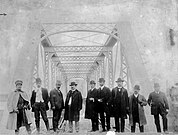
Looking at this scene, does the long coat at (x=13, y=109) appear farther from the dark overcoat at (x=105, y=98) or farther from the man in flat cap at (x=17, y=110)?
the dark overcoat at (x=105, y=98)

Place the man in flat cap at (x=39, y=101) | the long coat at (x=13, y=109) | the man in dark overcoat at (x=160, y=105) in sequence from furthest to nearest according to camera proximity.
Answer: the man in dark overcoat at (x=160, y=105)
the man in flat cap at (x=39, y=101)
the long coat at (x=13, y=109)

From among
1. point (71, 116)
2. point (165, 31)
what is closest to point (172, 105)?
point (165, 31)

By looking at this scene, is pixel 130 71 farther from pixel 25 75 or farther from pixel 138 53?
pixel 25 75

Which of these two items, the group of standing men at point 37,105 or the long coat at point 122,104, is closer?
the group of standing men at point 37,105

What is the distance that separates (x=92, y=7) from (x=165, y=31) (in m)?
3.15

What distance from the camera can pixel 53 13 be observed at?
11352 millimetres

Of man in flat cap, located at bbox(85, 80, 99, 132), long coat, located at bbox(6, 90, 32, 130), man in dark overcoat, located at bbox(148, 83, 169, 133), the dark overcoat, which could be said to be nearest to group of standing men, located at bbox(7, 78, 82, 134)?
long coat, located at bbox(6, 90, 32, 130)

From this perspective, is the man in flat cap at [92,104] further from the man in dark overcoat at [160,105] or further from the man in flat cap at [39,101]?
the man in dark overcoat at [160,105]

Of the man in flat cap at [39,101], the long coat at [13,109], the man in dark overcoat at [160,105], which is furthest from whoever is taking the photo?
the man in dark overcoat at [160,105]

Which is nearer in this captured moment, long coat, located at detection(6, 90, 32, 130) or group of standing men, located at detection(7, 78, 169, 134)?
long coat, located at detection(6, 90, 32, 130)

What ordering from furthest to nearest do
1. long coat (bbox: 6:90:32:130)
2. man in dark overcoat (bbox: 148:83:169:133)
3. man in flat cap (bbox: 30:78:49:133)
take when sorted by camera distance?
man in dark overcoat (bbox: 148:83:169:133) → man in flat cap (bbox: 30:78:49:133) → long coat (bbox: 6:90:32:130)

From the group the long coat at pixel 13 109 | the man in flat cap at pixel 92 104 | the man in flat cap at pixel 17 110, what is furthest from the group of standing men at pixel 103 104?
the long coat at pixel 13 109

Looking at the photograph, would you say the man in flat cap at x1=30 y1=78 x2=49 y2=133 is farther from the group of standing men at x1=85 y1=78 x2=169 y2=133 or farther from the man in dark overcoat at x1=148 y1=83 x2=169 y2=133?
the man in dark overcoat at x1=148 y1=83 x2=169 y2=133

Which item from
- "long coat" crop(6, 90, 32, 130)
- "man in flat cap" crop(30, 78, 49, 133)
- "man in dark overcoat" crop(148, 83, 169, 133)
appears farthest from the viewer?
"man in dark overcoat" crop(148, 83, 169, 133)
